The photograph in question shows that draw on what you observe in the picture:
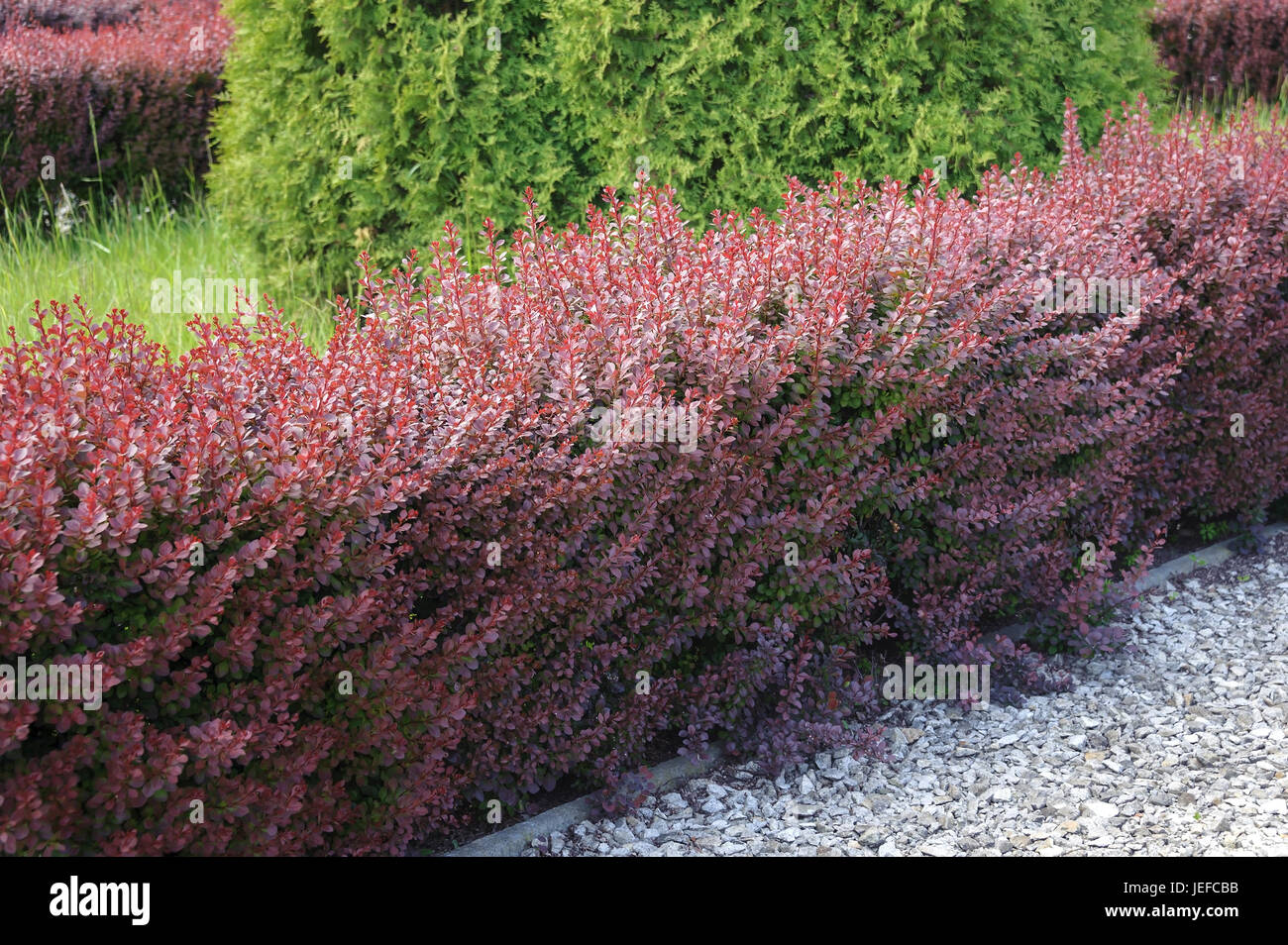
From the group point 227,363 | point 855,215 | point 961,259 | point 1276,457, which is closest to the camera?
point 227,363

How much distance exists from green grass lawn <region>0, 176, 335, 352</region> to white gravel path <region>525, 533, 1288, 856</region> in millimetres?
3048

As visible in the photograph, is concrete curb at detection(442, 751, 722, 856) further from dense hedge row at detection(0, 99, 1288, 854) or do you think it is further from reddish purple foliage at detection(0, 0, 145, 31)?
reddish purple foliage at detection(0, 0, 145, 31)

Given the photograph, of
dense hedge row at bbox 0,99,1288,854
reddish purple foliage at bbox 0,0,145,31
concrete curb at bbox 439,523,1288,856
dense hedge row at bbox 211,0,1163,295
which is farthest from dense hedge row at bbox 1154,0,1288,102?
reddish purple foliage at bbox 0,0,145,31

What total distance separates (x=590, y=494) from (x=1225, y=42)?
1174cm

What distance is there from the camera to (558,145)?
5883 mm

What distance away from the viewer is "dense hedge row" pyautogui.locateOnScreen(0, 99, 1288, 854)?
2.54 meters

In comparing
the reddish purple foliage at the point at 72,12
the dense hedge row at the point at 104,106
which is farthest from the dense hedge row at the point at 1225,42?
the reddish purple foliage at the point at 72,12

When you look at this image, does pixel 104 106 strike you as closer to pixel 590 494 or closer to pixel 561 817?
pixel 590 494

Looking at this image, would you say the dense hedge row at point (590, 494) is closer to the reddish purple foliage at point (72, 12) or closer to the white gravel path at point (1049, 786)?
the white gravel path at point (1049, 786)

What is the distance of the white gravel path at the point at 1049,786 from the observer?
3373 millimetres

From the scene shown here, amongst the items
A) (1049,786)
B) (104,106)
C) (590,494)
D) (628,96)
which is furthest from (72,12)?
(1049,786)

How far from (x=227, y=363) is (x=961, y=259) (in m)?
2.31

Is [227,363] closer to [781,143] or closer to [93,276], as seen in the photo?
[781,143]
